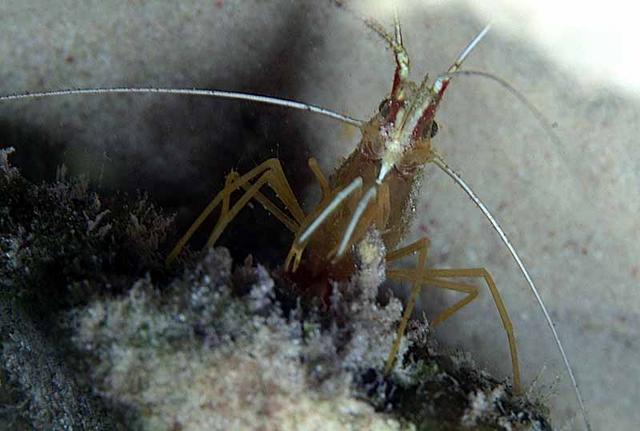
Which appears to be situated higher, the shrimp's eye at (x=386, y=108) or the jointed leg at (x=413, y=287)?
the shrimp's eye at (x=386, y=108)

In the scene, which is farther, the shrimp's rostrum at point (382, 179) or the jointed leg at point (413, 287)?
the shrimp's rostrum at point (382, 179)

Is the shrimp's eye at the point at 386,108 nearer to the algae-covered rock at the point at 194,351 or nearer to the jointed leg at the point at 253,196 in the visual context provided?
the jointed leg at the point at 253,196

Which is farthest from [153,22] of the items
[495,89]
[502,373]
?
[502,373]

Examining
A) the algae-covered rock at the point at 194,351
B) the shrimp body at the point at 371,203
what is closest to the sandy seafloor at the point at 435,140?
the shrimp body at the point at 371,203

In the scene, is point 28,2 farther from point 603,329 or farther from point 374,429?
point 603,329

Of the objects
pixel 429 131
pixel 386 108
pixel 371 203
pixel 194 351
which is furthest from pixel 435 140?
pixel 194 351

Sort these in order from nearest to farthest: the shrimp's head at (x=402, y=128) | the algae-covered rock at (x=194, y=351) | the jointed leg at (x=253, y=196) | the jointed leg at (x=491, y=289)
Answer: the algae-covered rock at (x=194, y=351), the jointed leg at (x=253, y=196), the shrimp's head at (x=402, y=128), the jointed leg at (x=491, y=289)

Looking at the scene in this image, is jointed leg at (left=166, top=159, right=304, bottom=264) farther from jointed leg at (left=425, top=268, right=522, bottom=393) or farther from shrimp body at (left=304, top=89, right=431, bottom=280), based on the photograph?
jointed leg at (left=425, top=268, right=522, bottom=393)
